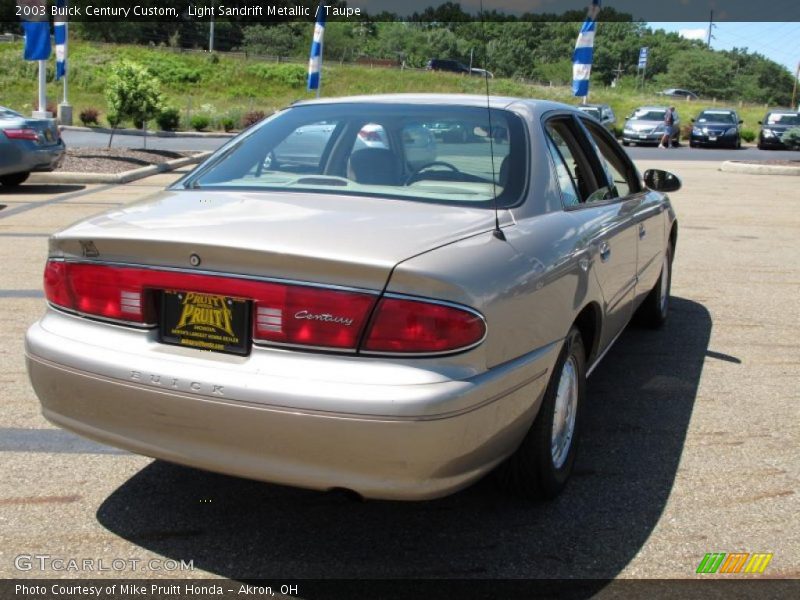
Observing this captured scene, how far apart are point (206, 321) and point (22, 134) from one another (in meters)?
12.2

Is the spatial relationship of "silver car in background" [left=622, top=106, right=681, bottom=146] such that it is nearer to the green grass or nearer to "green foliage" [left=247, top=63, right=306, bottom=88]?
the green grass

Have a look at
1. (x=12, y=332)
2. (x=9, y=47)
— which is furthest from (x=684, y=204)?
(x=9, y=47)

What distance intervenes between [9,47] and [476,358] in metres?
78.3

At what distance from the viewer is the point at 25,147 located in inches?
535

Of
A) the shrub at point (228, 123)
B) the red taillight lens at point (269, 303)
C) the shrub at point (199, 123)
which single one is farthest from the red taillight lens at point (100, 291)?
the shrub at point (228, 123)

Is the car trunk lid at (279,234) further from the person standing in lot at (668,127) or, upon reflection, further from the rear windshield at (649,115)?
the rear windshield at (649,115)

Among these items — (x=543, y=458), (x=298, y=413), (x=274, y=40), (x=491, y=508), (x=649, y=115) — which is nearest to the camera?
(x=298, y=413)

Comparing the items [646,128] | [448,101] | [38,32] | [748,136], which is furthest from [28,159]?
[748,136]

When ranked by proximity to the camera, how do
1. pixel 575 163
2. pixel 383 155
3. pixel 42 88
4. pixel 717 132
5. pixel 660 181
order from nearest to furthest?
pixel 383 155, pixel 575 163, pixel 660 181, pixel 42 88, pixel 717 132

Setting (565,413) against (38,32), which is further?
(38,32)

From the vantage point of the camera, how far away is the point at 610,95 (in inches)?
2650

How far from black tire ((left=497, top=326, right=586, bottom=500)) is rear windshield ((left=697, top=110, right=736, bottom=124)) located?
35856 mm

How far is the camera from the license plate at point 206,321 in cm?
283

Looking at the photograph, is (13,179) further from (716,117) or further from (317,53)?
(716,117)
